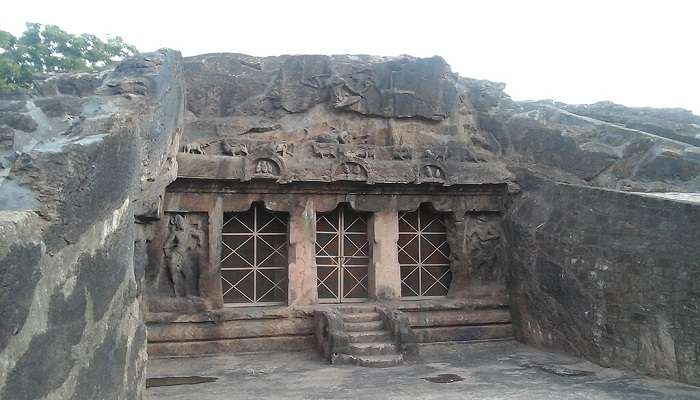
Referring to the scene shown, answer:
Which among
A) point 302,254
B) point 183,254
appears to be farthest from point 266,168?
point 183,254

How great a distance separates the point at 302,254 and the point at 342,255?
2.76ft

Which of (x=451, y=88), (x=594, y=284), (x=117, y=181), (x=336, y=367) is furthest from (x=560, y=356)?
(x=117, y=181)

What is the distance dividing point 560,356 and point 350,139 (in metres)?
4.45

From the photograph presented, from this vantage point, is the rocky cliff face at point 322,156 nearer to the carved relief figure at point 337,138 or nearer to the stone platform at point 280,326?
the carved relief figure at point 337,138

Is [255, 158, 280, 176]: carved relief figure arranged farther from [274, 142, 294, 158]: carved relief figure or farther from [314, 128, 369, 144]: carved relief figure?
[314, 128, 369, 144]: carved relief figure

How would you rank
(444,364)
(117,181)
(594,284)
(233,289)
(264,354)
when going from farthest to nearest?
(233,289), (264,354), (444,364), (594,284), (117,181)

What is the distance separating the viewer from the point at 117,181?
345cm

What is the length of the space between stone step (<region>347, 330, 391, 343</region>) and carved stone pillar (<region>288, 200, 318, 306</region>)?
1.24 meters

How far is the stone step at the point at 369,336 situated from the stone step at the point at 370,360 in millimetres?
414

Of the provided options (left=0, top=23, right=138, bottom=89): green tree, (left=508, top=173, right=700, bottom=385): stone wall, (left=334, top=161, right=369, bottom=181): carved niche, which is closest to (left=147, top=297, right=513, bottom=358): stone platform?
(left=508, top=173, right=700, bottom=385): stone wall

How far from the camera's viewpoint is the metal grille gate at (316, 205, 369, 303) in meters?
9.73

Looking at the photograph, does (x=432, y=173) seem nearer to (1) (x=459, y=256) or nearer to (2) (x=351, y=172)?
(2) (x=351, y=172)

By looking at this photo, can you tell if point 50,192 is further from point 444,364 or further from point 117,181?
point 444,364

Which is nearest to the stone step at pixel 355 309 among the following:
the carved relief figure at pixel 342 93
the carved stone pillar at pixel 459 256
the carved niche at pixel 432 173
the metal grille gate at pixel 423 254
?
the metal grille gate at pixel 423 254
